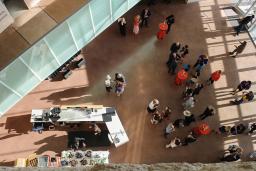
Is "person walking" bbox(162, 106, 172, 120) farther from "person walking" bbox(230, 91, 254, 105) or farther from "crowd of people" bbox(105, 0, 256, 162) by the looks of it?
"person walking" bbox(230, 91, 254, 105)

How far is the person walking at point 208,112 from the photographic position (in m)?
13.6

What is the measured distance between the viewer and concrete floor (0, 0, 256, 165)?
13.4 m

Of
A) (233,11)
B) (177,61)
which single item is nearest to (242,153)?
(177,61)

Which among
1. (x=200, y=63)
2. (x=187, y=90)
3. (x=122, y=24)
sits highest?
(x=122, y=24)

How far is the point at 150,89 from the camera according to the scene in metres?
14.7

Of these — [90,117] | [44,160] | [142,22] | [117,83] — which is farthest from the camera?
[142,22]

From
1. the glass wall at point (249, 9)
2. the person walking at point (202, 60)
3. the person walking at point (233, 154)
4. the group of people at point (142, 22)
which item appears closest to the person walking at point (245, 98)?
the person walking at point (202, 60)

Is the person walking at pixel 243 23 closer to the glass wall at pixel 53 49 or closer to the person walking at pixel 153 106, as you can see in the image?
the person walking at pixel 153 106

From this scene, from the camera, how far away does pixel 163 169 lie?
2.12 meters

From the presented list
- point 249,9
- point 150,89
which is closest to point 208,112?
point 150,89

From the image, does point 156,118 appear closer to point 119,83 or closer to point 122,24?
point 119,83

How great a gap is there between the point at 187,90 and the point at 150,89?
159 cm

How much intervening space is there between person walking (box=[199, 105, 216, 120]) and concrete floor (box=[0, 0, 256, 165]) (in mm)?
426

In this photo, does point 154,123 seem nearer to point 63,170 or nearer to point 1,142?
point 1,142
